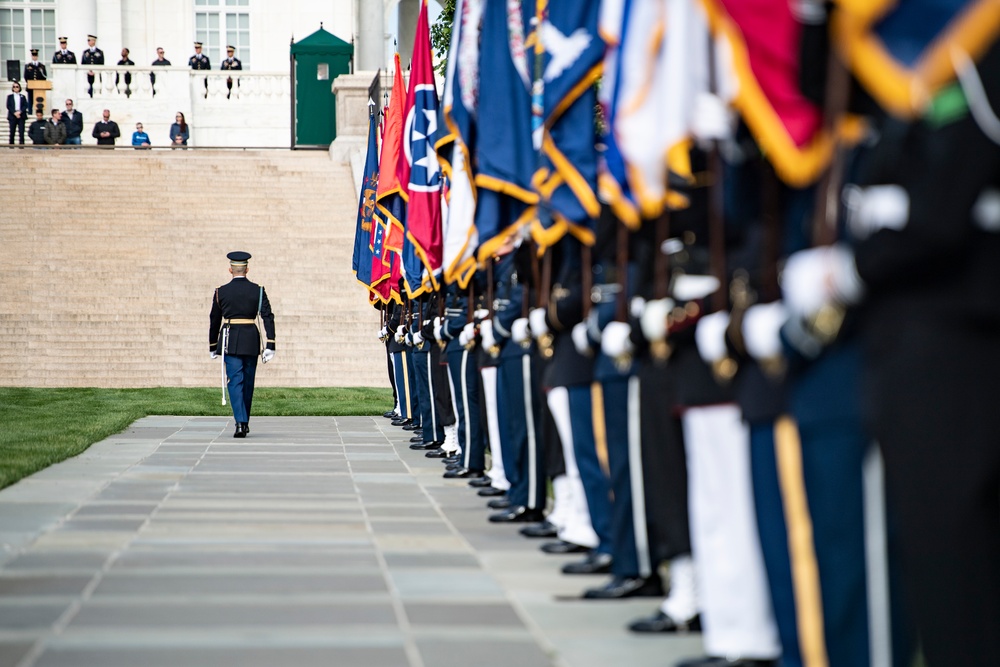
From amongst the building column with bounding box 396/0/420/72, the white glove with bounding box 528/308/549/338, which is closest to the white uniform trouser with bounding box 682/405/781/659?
the white glove with bounding box 528/308/549/338

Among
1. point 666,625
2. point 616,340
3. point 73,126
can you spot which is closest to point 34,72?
point 73,126

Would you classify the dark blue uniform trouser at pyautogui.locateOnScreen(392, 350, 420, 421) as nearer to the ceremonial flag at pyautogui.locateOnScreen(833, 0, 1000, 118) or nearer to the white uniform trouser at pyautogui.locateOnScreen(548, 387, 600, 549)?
the white uniform trouser at pyautogui.locateOnScreen(548, 387, 600, 549)

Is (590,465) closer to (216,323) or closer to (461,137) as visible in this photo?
(461,137)

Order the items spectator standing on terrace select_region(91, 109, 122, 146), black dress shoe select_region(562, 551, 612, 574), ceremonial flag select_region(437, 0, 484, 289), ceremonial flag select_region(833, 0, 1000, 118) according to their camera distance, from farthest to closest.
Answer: spectator standing on terrace select_region(91, 109, 122, 146)
ceremonial flag select_region(437, 0, 484, 289)
black dress shoe select_region(562, 551, 612, 574)
ceremonial flag select_region(833, 0, 1000, 118)

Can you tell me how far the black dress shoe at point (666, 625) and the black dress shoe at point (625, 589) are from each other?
1.59 feet

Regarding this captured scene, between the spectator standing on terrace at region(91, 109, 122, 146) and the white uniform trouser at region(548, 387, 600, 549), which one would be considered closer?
the white uniform trouser at region(548, 387, 600, 549)

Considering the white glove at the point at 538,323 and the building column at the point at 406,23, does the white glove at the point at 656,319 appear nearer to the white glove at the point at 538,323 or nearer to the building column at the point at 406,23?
the white glove at the point at 538,323

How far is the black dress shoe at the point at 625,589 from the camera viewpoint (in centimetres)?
511

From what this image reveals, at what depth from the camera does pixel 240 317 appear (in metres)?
13.0

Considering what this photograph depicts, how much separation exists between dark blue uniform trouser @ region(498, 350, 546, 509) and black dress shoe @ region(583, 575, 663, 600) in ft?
6.15

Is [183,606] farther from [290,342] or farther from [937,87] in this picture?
[290,342]

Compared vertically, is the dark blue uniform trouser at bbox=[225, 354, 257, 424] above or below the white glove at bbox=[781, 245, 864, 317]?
below

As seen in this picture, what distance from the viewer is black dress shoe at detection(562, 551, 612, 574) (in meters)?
5.69

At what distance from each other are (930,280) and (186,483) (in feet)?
22.9
